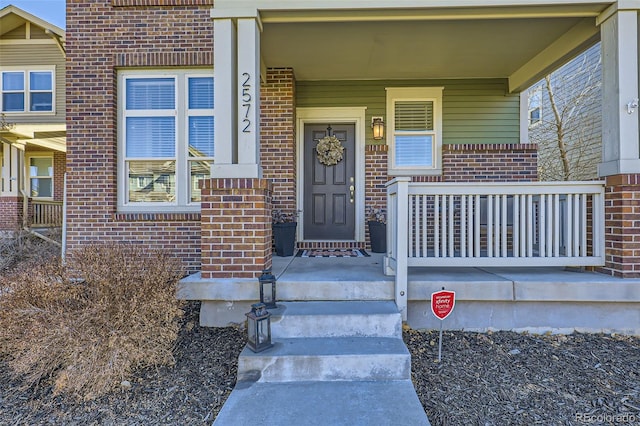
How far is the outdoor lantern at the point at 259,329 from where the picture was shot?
2.45m

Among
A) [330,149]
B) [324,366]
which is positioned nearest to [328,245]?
[330,149]

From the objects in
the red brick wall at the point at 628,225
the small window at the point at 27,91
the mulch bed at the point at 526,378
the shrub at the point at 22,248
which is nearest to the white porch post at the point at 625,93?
the red brick wall at the point at 628,225

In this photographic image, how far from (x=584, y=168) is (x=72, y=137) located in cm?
1055

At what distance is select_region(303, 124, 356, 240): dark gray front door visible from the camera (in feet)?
18.2

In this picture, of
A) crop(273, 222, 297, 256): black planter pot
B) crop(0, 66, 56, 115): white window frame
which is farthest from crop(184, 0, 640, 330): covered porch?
crop(0, 66, 56, 115): white window frame

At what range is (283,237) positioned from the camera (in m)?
4.74

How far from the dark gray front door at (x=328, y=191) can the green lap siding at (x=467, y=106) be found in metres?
0.46

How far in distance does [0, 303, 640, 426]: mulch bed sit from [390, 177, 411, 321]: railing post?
34 centimetres

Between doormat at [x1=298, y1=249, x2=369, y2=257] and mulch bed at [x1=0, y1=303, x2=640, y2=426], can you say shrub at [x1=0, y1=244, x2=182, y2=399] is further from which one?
doormat at [x1=298, y1=249, x2=369, y2=257]

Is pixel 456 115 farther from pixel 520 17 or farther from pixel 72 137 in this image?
pixel 72 137

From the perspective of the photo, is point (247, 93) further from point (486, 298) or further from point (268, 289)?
point (486, 298)

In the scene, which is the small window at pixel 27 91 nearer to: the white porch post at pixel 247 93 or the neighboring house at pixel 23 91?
the neighboring house at pixel 23 91

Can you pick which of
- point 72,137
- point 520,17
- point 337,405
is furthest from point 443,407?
point 72,137

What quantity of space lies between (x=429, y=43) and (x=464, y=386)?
386cm
